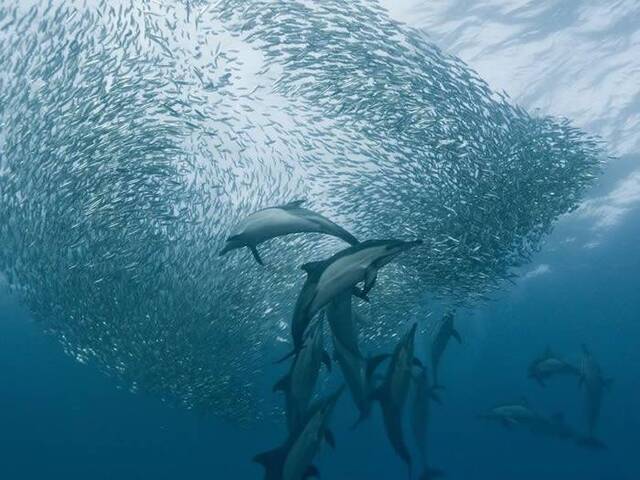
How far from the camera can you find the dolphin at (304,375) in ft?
16.9

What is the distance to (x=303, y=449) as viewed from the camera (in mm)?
4902

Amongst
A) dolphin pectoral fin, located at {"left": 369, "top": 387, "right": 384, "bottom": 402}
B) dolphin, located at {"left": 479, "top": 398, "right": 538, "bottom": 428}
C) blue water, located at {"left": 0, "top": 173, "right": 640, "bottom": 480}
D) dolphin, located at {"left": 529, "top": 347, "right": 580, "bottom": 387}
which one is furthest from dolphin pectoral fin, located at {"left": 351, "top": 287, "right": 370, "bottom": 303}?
blue water, located at {"left": 0, "top": 173, "right": 640, "bottom": 480}

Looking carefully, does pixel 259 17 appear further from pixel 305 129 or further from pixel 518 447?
pixel 518 447

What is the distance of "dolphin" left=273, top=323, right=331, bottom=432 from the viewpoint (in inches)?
203

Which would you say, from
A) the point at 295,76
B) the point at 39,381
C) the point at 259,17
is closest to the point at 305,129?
the point at 295,76

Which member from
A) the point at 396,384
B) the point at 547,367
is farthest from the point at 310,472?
the point at 547,367

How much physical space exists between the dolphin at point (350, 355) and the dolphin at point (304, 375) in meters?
0.20

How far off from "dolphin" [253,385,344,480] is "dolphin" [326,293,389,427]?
487 millimetres

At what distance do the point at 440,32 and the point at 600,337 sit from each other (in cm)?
4770

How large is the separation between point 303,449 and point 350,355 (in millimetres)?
1020

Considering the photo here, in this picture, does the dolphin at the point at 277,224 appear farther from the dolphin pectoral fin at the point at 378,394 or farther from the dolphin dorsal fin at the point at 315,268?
the dolphin pectoral fin at the point at 378,394

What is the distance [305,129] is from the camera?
35.4 feet

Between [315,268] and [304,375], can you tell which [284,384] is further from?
[315,268]

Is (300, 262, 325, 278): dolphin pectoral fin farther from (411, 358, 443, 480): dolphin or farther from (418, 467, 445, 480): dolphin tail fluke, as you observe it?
(418, 467, 445, 480): dolphin tail fluke
